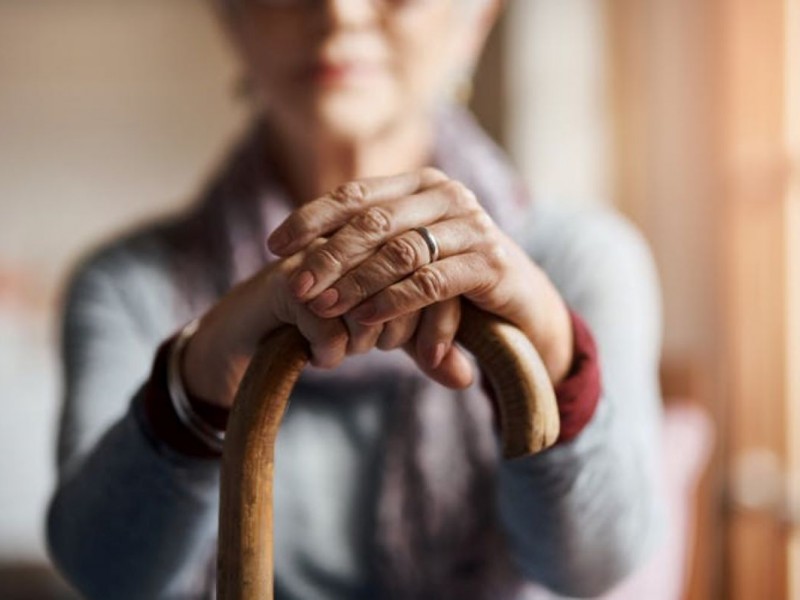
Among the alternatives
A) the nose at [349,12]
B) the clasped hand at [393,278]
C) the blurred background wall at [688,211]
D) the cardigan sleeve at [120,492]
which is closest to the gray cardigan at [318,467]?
the cardigan sleeve at [120,492]

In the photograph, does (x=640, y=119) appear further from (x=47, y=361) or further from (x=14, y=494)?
(x=47, y=361)

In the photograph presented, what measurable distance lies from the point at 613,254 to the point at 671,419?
1.42 ft

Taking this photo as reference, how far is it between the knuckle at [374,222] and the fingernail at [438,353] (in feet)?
0.18

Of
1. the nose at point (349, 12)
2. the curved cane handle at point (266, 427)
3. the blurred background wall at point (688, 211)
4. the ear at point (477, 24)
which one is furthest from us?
the blurred background wall at point (688, 211)

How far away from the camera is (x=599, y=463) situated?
0.55m

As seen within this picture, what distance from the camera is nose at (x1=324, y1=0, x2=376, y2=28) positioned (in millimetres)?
697

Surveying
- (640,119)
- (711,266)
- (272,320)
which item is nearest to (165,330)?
(272,320)

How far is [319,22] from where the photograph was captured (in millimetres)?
706

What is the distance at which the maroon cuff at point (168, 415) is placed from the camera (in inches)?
20.0

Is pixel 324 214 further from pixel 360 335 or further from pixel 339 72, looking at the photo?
pixel 339 72

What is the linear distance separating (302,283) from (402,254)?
42 mm

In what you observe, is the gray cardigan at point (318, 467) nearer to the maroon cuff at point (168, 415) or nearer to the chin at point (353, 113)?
the maroon cuff at point (168, 415)

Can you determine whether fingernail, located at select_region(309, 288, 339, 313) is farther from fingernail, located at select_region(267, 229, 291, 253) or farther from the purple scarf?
the purple scarf

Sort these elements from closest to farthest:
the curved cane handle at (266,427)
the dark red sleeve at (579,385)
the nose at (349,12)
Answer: the curved cane handle at (266,427), the dark red sleeve at (579,385), the nose at (349,12)
